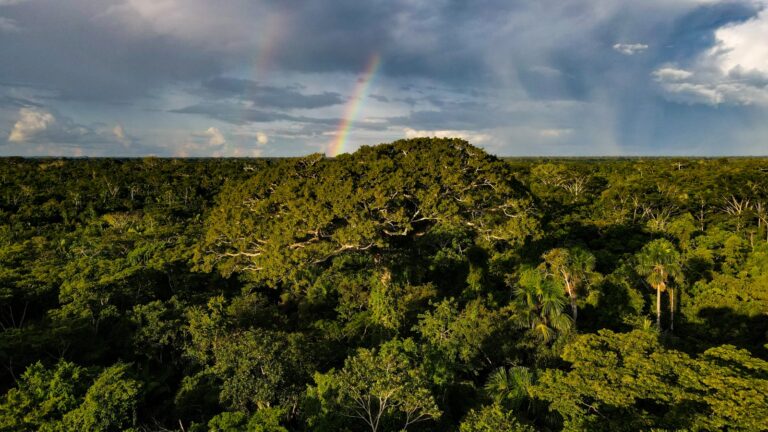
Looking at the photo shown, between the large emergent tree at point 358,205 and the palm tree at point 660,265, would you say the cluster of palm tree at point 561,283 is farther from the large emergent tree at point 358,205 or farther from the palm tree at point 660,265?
the large emergent tree at point 358,205

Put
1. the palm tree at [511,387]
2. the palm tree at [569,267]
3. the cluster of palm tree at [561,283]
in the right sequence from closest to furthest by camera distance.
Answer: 1. the palm tree at [511,387]
2. the cluster of palm tree at [561,283]
3. the palm tree at [569,267]

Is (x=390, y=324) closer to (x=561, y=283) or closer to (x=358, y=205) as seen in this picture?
(x=358, y=205)

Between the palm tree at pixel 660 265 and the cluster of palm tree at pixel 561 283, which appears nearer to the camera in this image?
the cluster of palm tree at pixel 561 283

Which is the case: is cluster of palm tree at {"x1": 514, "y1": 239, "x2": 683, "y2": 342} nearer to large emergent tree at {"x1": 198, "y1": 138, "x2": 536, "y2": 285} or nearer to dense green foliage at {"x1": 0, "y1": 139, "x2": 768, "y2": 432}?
dense green foliage at {"x1": 0, "y1": 139, "x2": 768, "y2": 432}

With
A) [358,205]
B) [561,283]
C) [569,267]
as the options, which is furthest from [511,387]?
[358,205]

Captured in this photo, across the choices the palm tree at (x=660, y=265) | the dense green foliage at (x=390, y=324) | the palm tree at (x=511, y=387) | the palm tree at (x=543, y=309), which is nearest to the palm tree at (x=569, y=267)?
the dense green foliage at (x=390, y=324)

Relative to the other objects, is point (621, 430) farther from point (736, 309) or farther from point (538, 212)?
point (736, 309)
